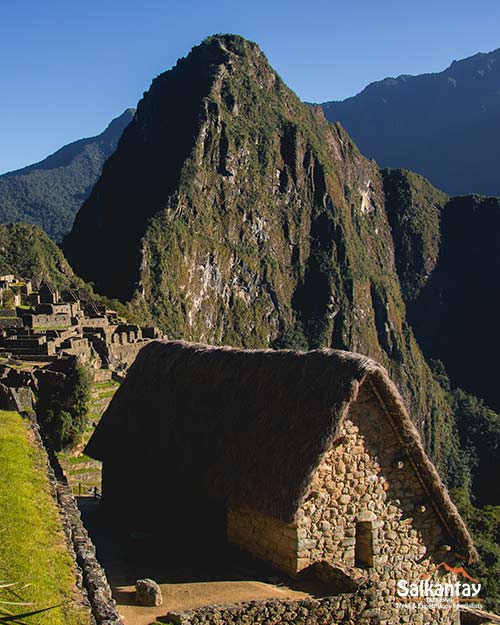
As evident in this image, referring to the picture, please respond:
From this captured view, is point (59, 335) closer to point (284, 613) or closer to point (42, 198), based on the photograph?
point (284, 613)

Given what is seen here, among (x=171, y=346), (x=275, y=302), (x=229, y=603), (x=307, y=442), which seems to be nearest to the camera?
(x=229, y=603)

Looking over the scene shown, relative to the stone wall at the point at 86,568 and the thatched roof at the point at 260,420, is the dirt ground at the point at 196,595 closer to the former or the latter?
the stone wall at the point at 86,568

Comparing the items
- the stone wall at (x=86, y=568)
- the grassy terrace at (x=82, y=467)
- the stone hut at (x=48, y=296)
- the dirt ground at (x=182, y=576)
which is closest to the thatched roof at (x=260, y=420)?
the dirt ground at (x=182, y=576)

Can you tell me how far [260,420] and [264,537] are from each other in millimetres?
1612

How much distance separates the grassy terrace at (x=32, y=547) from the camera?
21.0 ft

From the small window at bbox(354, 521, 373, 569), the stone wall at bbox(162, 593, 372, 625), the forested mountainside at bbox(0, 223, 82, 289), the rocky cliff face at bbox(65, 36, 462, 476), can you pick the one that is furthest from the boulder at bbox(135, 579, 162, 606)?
the rocky cliff face at bbox(65, 36, 462, 476)

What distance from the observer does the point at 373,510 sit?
10.3 m

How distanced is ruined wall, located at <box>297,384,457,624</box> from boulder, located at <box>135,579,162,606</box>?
1899 mm

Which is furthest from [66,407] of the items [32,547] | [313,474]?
[32,547]

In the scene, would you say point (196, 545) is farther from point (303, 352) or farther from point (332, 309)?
point (332, 309)

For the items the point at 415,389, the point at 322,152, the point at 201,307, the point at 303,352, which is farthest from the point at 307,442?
the point at 322,152

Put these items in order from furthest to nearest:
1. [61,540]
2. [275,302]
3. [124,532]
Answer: [275,302]
[124,532]
[61,540]

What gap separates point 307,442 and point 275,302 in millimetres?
145346

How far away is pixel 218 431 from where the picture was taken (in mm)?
11445
